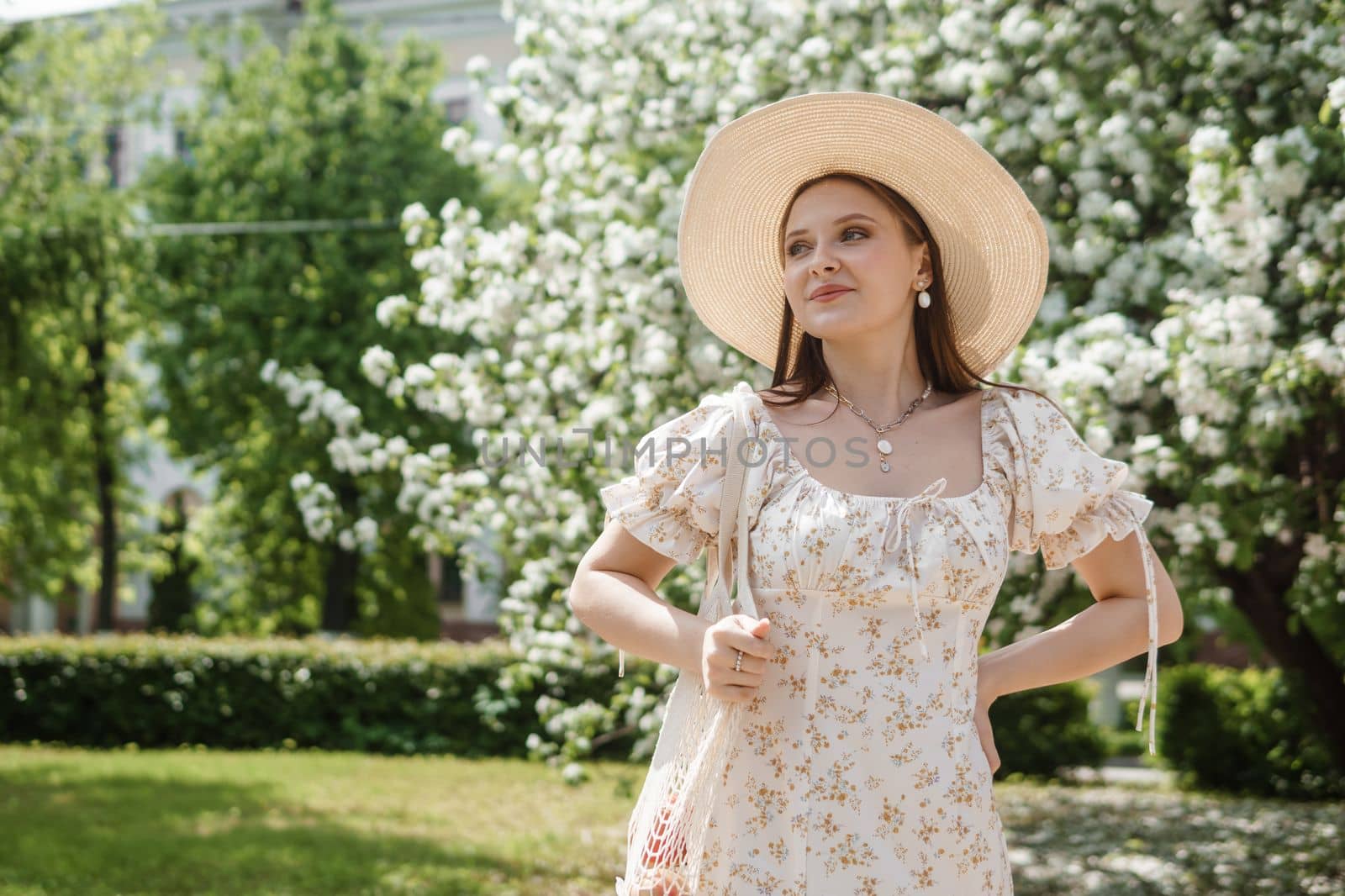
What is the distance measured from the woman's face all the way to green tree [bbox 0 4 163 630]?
9071 millimetres

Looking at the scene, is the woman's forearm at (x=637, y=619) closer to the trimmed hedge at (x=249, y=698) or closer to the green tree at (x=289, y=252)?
the trimmed hedge at (x=249, y=698)

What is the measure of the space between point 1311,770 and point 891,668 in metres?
12.2

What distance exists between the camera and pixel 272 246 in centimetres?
1870

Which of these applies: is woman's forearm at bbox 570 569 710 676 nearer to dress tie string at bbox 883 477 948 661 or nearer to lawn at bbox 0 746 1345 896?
dress tie string at bbox 883 477 948 661

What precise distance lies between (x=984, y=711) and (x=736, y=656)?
1.81 feet

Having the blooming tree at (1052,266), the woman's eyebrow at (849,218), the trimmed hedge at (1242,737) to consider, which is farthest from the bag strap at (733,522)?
the trimmed hedge at (1242,737)

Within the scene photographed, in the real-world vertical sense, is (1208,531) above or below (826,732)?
above

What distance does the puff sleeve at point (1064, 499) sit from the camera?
2.16m

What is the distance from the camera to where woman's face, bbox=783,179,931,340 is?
219 cm

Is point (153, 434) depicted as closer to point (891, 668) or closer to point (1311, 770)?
point (1311, 770)

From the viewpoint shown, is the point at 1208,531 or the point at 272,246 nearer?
the point at 1208,531

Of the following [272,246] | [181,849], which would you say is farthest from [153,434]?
[181,849]

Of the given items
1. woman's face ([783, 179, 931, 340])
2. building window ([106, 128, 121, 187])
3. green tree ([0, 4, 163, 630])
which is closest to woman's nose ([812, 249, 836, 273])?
woman's face ([783, 179, 931, 340])

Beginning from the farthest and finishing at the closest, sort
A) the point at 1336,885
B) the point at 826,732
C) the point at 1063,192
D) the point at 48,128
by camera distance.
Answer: the point at 48,128 < the point at 1336,885 < the point at 1063,192 < the point at 826,732
